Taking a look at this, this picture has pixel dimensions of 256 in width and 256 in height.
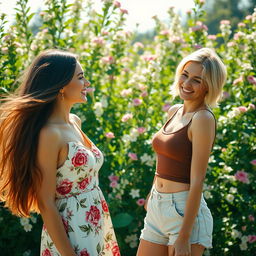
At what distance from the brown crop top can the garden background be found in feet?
4.21

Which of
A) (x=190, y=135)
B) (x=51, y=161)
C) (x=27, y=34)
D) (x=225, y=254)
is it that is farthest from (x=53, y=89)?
(x=225, y=254)

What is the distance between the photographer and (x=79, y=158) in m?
2.33

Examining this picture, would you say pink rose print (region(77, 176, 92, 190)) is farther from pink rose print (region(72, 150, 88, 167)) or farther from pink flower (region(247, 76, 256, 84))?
pink flower (region(247, 76, 256, 84))

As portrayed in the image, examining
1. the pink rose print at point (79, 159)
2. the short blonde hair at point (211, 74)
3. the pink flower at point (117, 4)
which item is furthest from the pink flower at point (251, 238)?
the pink flower at point (117, 4)

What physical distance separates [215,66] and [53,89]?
87 cm

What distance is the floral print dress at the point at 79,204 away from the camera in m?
2.33

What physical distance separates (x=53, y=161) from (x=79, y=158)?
0.15 m

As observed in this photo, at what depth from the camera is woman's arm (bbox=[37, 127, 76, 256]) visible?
2.22m

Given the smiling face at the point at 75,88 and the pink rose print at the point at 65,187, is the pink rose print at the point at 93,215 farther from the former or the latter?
the smiling face at the point at 75,88

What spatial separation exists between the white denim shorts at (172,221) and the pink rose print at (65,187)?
0.56 m

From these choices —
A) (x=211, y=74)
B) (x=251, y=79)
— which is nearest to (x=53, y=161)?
(x=211, y=74)

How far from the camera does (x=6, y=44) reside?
416cm

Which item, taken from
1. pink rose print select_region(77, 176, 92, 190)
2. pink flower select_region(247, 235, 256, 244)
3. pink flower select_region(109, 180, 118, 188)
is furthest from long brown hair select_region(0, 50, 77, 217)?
pink flower select_region(247, 235, 256, 244)

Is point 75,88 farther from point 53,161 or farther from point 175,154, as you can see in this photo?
point 175,154
